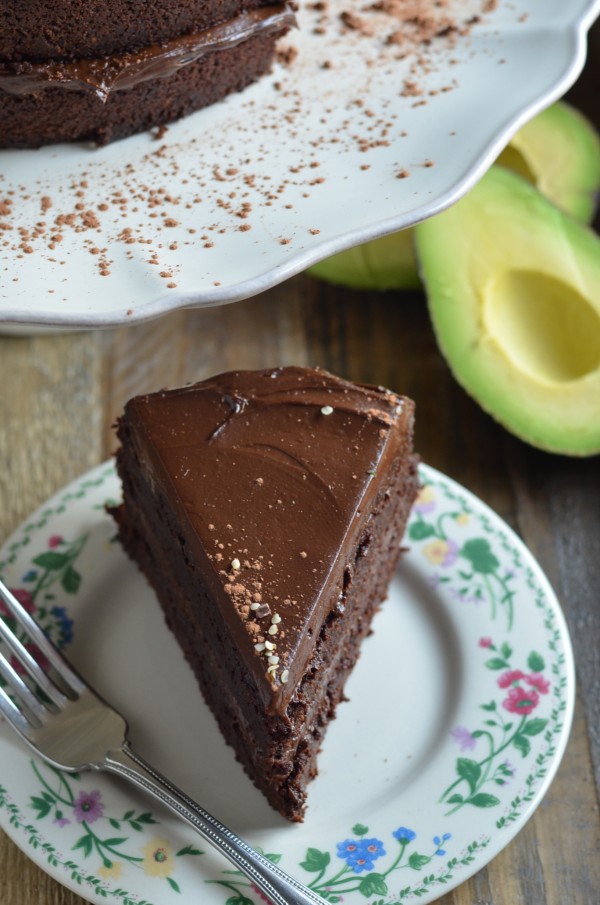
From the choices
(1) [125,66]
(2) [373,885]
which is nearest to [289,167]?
(1) [125,66]

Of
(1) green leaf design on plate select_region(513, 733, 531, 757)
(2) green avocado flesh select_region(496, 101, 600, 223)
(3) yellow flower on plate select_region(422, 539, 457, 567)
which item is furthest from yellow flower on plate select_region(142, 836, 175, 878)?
(2) green avocado flesh select_region(496, 101, 600, 223)

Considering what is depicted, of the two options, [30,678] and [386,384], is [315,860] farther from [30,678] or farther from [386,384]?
[386,384]

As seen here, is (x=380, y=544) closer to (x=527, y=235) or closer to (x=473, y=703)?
(x=473, y=703)

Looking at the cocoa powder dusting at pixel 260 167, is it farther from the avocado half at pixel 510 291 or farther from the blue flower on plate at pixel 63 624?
the blue flower on plate at pixel 63 624

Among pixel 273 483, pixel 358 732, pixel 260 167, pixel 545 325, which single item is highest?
pixel 260 167

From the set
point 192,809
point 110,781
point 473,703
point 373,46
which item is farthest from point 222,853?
point 373,46

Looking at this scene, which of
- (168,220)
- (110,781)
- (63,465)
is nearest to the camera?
(168,220)
